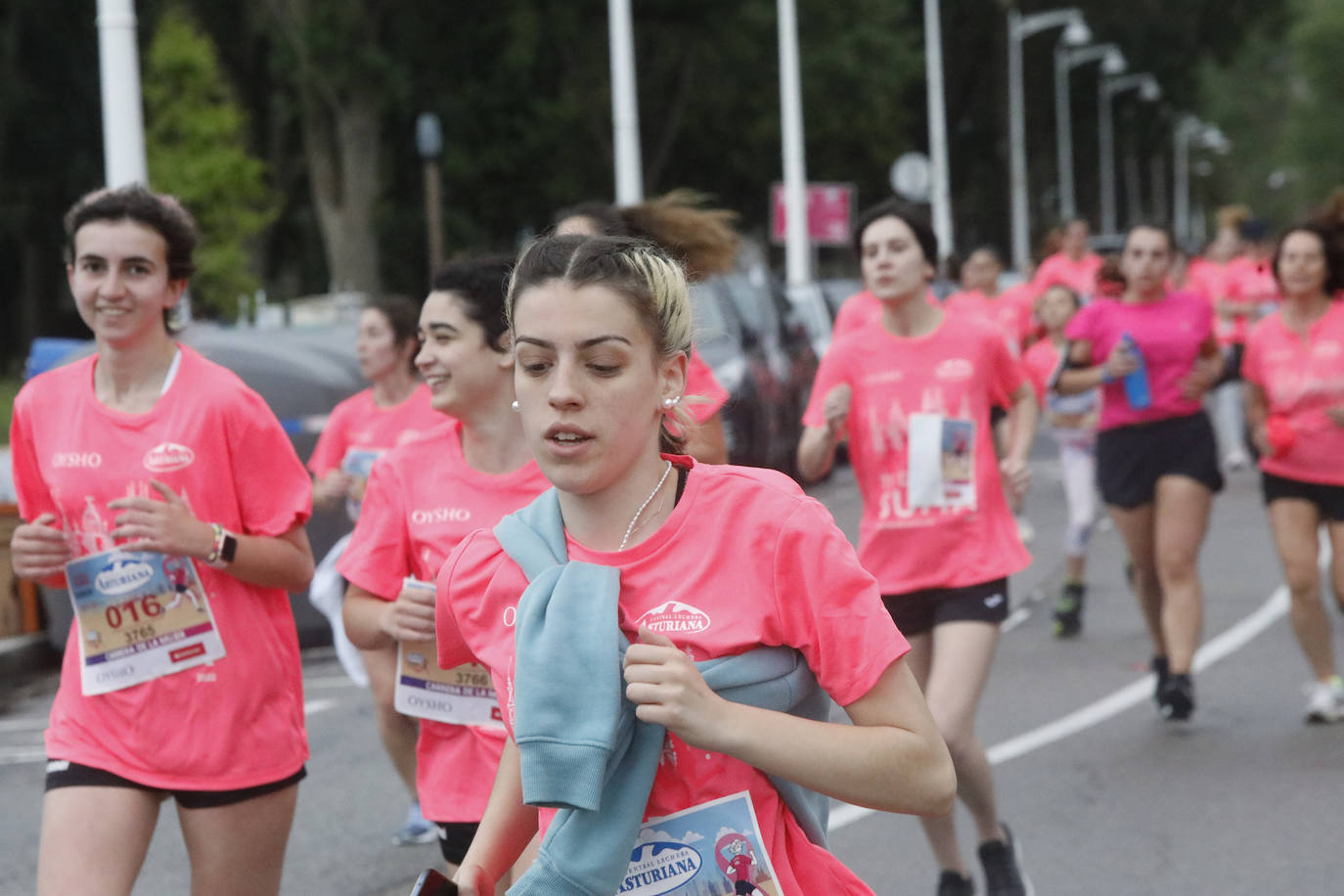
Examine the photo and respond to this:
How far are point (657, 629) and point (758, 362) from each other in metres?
13.4

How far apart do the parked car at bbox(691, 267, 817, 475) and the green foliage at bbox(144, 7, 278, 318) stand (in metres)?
11.9

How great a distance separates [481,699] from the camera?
4.42 m

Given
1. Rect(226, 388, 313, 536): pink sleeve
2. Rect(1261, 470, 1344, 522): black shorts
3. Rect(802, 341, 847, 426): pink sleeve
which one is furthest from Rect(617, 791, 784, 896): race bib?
Rect(1261, 470, 1344, 522): black shorts

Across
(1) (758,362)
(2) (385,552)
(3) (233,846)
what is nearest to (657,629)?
(3) (233,846)

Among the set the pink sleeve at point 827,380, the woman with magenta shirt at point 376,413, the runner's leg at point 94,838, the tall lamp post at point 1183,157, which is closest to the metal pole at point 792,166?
the woman with magenta shirt at point 376,413

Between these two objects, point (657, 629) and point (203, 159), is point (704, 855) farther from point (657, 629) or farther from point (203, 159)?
point (203, 159)

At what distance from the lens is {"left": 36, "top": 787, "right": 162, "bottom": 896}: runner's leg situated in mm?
3809

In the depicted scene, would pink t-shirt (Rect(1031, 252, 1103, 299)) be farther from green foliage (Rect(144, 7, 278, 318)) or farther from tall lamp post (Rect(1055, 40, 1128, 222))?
tall lamp post (Rect(1055, 40, 1128, 222))

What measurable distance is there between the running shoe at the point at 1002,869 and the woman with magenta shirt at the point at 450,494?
67.0 inches

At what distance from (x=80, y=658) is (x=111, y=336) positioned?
69 centimetres

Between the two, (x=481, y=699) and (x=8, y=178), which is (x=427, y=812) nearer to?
(x=481, y=699)

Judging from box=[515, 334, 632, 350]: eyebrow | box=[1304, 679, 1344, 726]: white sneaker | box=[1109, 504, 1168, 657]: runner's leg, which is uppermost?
box=[515, 334, 632, 350]: eyebrow

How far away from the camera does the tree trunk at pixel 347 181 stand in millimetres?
31156

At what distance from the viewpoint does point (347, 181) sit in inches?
1237
